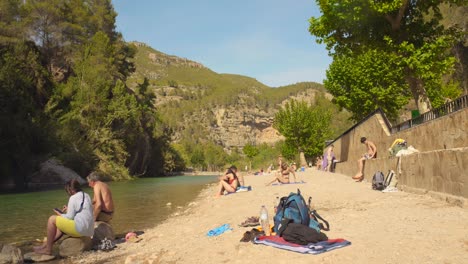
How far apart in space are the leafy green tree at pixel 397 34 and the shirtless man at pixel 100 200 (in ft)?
36.1

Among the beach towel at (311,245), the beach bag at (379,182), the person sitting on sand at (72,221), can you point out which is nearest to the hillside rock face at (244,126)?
the beach bag at (379,182)

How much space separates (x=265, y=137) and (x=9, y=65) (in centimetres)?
14526

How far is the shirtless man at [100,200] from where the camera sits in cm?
809

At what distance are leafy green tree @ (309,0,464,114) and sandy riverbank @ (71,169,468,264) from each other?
7269 millimetres

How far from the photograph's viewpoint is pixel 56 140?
3816 cm

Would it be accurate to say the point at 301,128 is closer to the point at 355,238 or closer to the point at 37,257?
the point at 37,257

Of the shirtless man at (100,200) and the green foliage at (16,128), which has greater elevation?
the green foliage at (16,128)

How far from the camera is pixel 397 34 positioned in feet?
50.5

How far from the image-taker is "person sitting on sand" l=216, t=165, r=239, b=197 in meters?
14.8

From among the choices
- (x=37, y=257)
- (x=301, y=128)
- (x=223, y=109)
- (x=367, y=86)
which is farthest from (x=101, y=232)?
(x=223, y=109)

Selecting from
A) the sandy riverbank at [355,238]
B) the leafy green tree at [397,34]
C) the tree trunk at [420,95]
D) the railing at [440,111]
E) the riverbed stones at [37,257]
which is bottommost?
the riverbed stones at [37,257]

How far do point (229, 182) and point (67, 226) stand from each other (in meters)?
8.48

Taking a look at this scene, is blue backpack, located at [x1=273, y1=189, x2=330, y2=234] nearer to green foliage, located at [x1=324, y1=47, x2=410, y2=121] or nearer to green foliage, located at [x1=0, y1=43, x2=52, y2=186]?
green foliage, located at [x1=324, y1=47, x2=410, y2=121]

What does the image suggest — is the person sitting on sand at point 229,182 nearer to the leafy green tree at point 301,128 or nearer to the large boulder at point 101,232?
the large boulder at point 101,232
